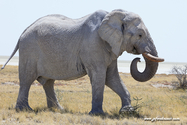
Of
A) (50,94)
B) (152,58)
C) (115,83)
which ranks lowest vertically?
(50,94)

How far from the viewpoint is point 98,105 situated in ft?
22.7

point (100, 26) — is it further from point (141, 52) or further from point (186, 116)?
point (186, 116)

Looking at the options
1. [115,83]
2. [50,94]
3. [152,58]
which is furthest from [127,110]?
[50,94]

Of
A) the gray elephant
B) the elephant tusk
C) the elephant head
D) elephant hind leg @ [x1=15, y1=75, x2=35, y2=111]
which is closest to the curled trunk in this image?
the gray elephant

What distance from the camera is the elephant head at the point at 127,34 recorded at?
6691mm

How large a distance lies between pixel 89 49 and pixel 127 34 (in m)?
1.12

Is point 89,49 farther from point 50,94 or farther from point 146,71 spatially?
point 50,94

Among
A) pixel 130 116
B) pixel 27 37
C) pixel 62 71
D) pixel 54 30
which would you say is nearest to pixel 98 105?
pixel 130 116

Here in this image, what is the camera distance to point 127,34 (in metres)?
6.77

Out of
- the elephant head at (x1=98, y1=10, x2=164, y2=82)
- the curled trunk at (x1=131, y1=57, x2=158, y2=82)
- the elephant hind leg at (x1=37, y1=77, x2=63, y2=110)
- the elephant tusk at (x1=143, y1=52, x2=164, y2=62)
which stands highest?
the elephant head at (x1=98, y1=10, x2=164, y2=82)

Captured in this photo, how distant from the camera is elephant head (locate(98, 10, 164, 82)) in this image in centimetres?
669

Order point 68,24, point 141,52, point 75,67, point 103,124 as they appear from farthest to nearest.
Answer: point 68,24, point 75,67, point 141,52, point 103,124

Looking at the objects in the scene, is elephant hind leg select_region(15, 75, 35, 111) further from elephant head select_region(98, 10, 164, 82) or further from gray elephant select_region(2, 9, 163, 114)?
elephant head select_region(98, 10, 164, 82)

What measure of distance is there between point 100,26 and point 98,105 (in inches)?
86.6
